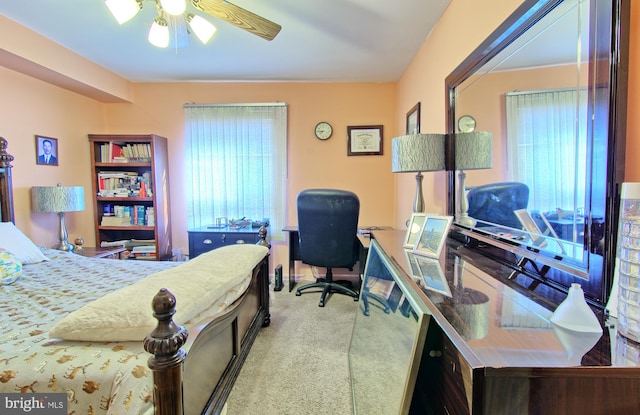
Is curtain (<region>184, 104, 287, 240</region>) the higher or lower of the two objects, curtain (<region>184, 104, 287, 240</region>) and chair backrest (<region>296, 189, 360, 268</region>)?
the higher

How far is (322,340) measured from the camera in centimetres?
233

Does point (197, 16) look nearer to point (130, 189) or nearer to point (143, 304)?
point (143, 304)

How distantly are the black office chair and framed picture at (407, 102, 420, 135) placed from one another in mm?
868

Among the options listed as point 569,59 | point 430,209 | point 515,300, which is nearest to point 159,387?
point 515,300

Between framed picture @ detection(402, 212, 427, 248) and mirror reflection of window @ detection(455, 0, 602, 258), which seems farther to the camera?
framed picture @ detection(402, 212, 427, 248)

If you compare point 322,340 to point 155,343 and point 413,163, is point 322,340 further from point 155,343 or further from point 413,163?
point 155,343

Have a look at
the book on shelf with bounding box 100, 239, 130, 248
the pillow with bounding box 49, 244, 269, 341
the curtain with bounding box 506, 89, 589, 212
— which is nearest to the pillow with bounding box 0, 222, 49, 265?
the book on shelf with bounding box 100, 239, 130, 248

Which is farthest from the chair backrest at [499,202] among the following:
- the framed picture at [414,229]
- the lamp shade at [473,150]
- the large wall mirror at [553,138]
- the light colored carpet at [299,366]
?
the light colored carpet at [299,366]

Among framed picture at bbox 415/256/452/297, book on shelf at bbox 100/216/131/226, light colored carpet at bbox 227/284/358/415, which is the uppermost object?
book on shelf at bbox 100/216/131/226

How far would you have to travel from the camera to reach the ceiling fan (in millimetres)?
1561

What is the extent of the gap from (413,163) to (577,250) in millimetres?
1056

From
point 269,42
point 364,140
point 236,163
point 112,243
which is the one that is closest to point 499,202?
point 269,42

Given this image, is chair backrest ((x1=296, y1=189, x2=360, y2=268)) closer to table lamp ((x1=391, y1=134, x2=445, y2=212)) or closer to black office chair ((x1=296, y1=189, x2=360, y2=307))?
black office chair ((x1=296, y1=189, x2=360, y2=307))

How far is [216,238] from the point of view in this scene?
343 cm
